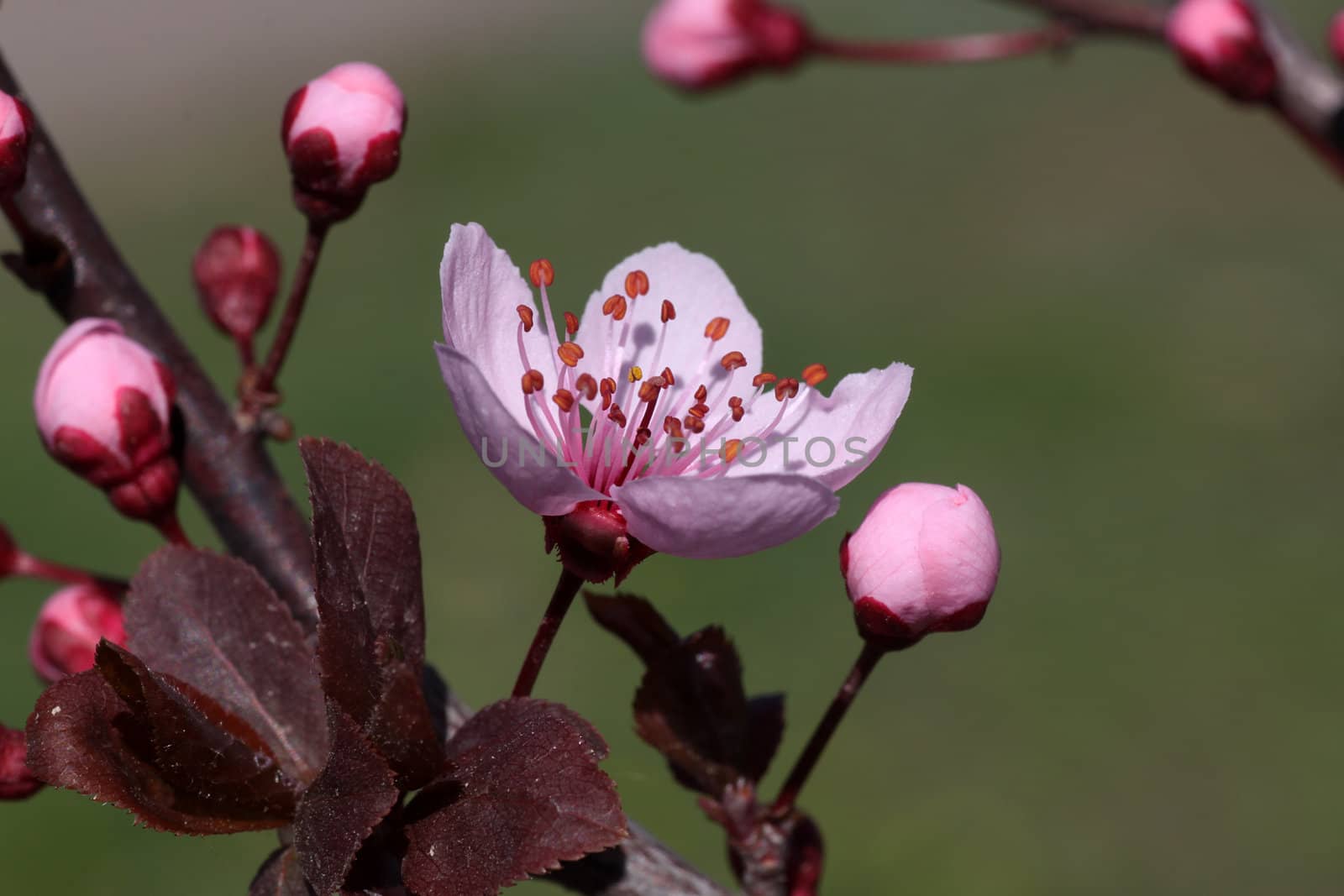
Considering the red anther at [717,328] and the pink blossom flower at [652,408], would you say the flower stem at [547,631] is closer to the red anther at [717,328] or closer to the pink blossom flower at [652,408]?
the pink blossom flower at [652,408]

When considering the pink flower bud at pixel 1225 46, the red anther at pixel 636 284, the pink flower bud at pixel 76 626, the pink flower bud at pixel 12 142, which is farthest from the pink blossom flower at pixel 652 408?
the pink flower bud at pixel 1225 46

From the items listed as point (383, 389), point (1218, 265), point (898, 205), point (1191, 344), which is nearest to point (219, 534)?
point (383, 389)

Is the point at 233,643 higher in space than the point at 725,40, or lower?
lower

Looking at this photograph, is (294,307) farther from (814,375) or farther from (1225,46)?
(1225,46)

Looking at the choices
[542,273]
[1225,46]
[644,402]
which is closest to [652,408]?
[644,402]

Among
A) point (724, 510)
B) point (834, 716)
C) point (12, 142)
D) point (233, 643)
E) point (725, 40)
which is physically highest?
point (12, 142)

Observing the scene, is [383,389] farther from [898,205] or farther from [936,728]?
[898,205]
